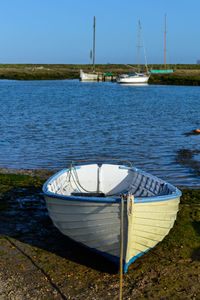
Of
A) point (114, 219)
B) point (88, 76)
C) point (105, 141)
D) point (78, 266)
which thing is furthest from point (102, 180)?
point (88, 76)

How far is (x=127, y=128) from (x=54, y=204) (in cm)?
1861

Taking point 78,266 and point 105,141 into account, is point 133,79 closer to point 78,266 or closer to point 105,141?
point 105,141

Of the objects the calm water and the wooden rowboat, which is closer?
the wooden rowboat

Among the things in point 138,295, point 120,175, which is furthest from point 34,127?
point 138,295

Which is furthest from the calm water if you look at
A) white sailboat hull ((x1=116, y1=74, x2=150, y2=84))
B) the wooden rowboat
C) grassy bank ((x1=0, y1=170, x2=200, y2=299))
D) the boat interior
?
white sailboat hull ((x1=116, y1=74, x2=150, y2=84))

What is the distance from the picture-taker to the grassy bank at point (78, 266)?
6.52 meters

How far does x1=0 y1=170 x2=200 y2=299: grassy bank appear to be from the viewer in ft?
21.4

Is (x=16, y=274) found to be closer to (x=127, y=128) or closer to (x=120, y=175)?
(x=120, y=175)

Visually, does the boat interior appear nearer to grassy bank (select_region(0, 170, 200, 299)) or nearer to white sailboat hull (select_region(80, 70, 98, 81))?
grassy bank (select_region(0, 170, 200, 299))

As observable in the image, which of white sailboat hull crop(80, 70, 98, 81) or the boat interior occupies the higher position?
white sailboat hull crop(80, 70, 98, 81)

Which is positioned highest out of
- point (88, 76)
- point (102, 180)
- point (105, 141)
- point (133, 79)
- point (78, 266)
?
point (88, 76)

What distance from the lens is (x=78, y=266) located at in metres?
7.36

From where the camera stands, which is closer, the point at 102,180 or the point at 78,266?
the point at 78,266

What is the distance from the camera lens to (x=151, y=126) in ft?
88.8
